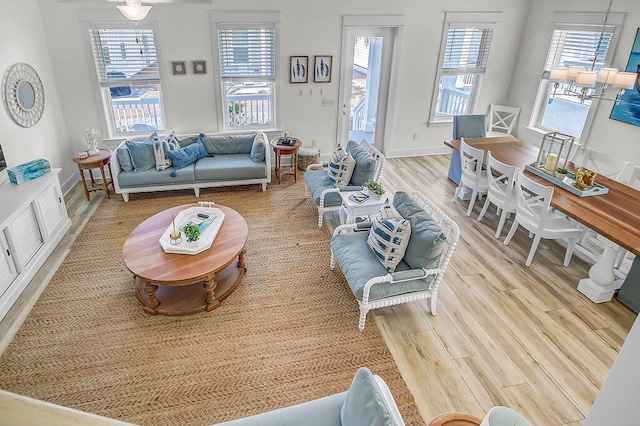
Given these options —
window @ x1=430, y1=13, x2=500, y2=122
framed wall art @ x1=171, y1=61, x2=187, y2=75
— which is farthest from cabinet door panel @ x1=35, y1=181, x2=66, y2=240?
window @ x1=430, y1=13, x2=500, y2=122

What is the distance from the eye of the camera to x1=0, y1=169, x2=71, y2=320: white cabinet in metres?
3.64

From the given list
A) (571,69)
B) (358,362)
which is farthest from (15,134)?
(571,69)

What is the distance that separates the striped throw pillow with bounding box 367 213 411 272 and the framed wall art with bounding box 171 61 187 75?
409cm

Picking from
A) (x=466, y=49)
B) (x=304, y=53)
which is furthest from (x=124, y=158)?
(x=466, y=49)

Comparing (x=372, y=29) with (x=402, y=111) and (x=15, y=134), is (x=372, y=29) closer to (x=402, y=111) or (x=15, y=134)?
(x=402, y=111)

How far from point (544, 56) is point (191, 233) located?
6382mm

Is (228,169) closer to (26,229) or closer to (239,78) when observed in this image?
(239,78)

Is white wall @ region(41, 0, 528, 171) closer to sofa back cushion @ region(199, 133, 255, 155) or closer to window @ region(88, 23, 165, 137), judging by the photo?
window @ region(88, 23, 165, 137)

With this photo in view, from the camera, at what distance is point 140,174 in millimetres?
5410

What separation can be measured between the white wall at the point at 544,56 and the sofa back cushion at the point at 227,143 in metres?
4.88

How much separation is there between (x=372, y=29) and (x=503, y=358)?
5287mm

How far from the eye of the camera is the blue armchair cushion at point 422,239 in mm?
3256

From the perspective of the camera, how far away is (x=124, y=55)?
5695 mm

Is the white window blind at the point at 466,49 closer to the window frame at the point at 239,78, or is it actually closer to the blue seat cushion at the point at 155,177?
the window frame at the point at 239,78
